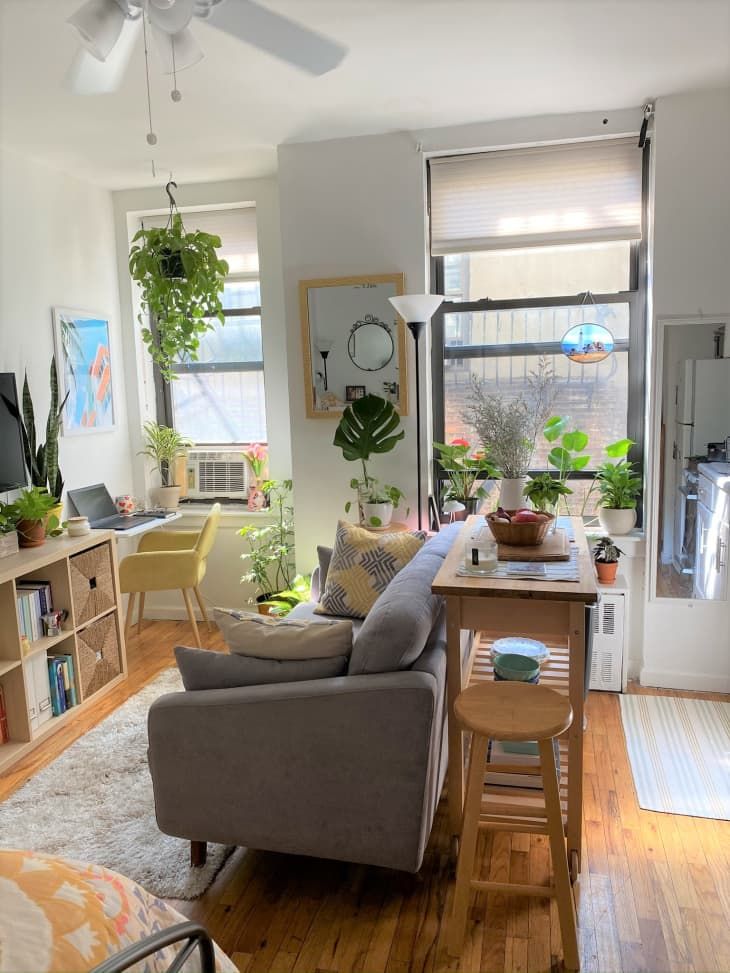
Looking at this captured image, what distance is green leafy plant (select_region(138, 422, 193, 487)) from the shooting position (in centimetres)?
485

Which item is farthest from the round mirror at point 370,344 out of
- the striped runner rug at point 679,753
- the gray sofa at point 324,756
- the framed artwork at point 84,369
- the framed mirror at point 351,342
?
the striped runner rug at point 679,753

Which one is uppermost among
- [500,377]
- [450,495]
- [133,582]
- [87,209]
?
[87,209]

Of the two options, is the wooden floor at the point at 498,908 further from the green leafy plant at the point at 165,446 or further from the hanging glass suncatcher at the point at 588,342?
the green leafy plant at the point at 165,446

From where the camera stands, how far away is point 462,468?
13.1 feet

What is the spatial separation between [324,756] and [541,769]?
0.60 meters

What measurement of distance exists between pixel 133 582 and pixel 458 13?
3.11 metres

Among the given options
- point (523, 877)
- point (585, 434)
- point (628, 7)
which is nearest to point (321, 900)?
point (523, 877)

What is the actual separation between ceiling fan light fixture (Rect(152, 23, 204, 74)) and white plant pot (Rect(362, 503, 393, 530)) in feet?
7.19

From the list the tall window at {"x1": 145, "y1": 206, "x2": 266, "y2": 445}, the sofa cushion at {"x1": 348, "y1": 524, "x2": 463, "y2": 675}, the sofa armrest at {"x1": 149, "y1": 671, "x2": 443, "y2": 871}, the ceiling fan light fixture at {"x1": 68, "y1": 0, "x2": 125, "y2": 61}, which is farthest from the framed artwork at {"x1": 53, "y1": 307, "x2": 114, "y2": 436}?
the sofa cushion at {"x1": 348, "y1": 524, "x2": 463, "y2": 675}

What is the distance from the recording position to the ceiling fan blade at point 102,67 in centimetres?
218

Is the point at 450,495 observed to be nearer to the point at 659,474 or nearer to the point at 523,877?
the point at 659,474

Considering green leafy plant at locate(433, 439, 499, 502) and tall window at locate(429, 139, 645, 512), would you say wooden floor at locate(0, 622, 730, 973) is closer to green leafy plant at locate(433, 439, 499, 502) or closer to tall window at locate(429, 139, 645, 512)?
green leafy plant at locate(433, 439, 499, 502)

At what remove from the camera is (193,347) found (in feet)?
14.5

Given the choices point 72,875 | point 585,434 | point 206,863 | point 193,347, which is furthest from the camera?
point 193,347
